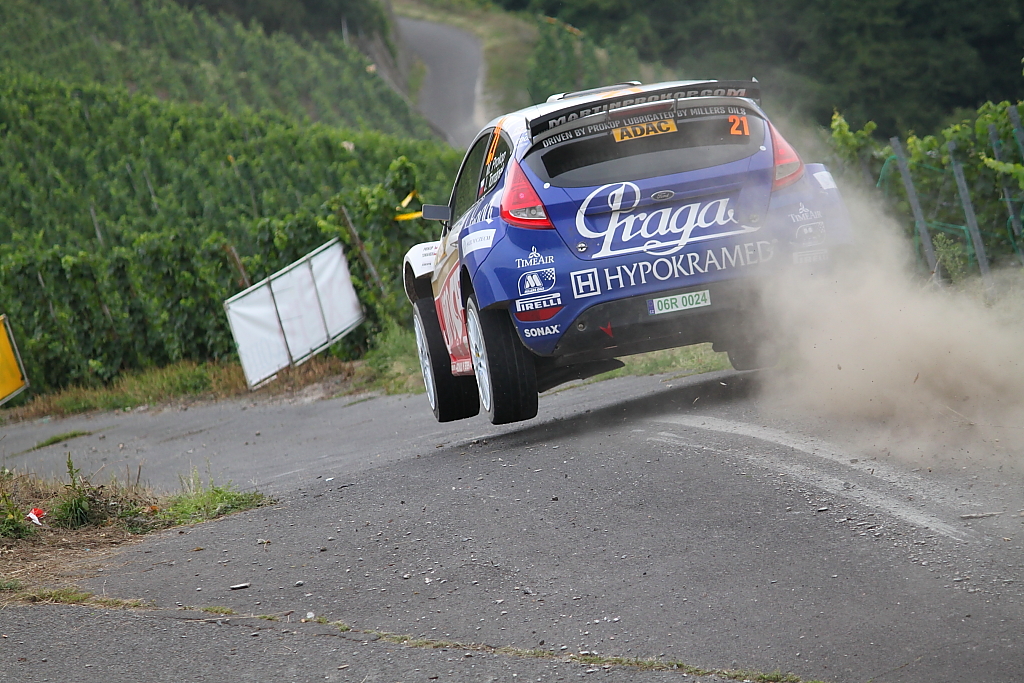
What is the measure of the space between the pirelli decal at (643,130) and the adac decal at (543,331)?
1202 mm

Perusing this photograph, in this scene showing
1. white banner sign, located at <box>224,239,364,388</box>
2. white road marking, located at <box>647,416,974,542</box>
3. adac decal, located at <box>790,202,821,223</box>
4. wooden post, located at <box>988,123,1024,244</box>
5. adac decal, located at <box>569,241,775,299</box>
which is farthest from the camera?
white banner sign, located at <box>224,239,364,388</box>

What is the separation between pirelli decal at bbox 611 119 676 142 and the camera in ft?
23.3

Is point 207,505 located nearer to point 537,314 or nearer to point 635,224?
point 537,314

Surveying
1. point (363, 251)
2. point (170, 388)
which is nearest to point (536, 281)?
point (363, 251)

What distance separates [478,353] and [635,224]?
1453mm

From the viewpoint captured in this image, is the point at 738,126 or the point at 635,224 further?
the point at 738,126

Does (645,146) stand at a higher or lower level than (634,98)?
lower

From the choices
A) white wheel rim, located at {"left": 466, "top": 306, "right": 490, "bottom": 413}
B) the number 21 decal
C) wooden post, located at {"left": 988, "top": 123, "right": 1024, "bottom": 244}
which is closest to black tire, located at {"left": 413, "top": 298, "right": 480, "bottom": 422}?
white wheel rim, located at {"left": 466, "top": 306, "right": 490, "bottom": 413}

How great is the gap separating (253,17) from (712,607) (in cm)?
9211

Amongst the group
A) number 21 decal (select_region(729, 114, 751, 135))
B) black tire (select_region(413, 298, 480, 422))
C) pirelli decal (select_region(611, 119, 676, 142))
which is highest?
pirelli decal (select_region(611, 119, 676, 142))

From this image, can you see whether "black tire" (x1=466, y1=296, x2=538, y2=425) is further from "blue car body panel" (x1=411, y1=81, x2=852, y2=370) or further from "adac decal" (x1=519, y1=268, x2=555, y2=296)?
"adac decal" (x1=519, y1=268, x2=555, y2=296)

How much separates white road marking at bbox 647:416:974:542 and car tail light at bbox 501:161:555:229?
1458mm

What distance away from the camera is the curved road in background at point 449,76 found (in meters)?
74.8

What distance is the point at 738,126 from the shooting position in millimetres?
7191
